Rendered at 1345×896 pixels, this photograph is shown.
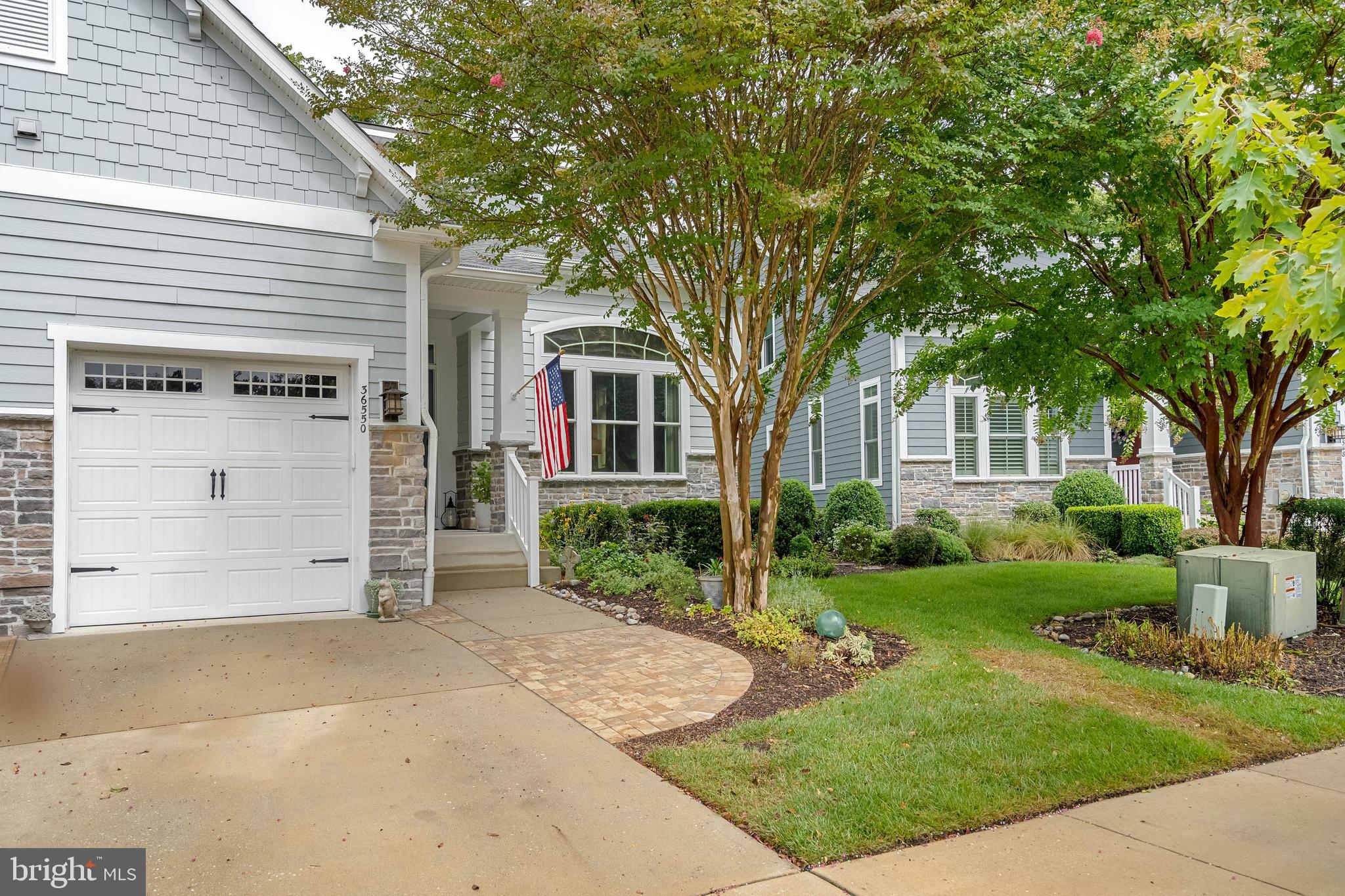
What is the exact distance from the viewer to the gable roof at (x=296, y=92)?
779cm

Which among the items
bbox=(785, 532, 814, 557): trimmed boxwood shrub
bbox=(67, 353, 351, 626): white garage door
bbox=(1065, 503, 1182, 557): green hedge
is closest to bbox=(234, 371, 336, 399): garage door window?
bbox=(67, 353, 351, 626): white garage door

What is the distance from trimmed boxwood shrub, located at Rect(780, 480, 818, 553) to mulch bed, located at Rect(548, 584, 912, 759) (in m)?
4.57

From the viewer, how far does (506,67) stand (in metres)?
6.34

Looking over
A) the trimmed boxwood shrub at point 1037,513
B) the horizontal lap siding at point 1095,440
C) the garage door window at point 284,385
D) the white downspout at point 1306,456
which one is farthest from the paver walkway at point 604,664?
the white downspout at point 1306,456

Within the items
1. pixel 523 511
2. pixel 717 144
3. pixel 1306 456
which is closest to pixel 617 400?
pixel 523 511

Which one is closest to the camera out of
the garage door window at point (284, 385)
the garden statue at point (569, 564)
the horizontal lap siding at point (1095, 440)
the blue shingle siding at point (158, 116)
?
the blue shingle siding at point (158, 116)

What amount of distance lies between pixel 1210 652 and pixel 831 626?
107 inches

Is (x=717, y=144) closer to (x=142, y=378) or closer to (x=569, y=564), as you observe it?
(x=569, y=564)

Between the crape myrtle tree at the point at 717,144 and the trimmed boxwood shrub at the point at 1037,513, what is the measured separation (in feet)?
24.5

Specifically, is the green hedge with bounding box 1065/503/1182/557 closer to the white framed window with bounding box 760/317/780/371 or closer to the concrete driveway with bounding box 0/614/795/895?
the white framed window with bounding box 760/317/780/371

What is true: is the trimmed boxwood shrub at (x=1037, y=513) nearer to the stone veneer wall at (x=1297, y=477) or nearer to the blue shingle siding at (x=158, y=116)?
the stone veneer wall at (x=1297, y=477)

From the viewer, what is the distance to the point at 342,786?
13.7ft

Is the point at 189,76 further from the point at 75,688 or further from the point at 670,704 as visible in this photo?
the point at 670,704

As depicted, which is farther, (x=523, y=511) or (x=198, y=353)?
(x=523, y=511)
